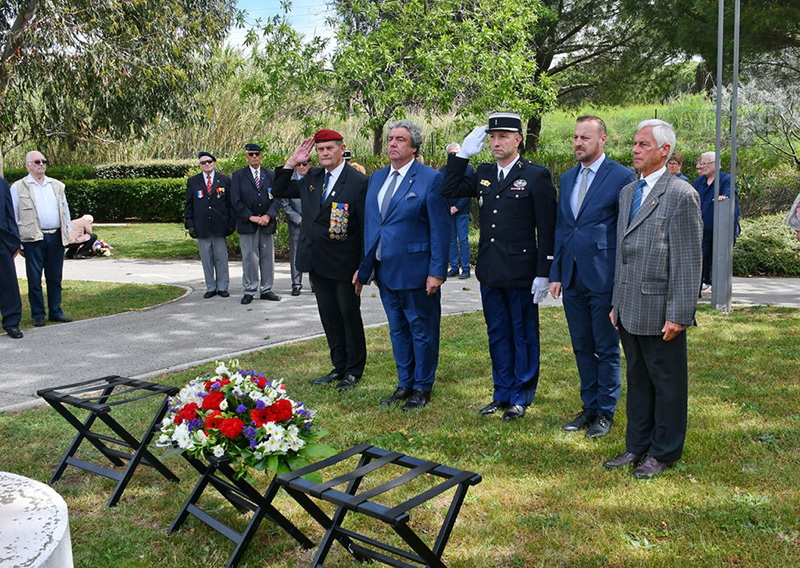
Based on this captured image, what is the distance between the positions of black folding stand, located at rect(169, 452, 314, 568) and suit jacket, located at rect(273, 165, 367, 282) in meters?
2.79

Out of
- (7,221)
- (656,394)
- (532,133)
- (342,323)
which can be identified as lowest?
(656,394)

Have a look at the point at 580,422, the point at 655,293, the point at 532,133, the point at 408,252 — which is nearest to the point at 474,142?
the point at 408,252

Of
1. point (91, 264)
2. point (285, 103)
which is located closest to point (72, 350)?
point (91, 264)

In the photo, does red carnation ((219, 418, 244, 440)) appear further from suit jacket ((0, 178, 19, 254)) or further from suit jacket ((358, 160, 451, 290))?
suit jacket ((0, 178, 19, 254))

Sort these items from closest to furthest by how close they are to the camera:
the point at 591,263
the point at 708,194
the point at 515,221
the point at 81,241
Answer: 1. the point at 591,263
2. the point at 515,221
3. the point at 708,194
4. the point at 81,241

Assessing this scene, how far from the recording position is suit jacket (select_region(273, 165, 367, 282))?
6754 millimetres

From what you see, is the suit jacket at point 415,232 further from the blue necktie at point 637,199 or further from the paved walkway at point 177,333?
the paved walkway at point 177,333

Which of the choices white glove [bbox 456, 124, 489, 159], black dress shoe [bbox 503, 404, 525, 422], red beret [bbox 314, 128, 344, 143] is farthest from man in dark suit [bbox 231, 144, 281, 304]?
white glove [bbox 456, 124, 489, 159]

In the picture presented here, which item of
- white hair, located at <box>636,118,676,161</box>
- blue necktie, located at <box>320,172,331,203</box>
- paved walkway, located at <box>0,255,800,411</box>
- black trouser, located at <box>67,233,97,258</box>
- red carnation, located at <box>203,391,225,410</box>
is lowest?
paved walkway, located at <box>0,255,800,411</box>

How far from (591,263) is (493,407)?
4.70ft

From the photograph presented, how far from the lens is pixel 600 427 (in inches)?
213

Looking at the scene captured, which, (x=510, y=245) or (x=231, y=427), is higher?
(x=510, y=245)

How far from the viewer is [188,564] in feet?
12.5

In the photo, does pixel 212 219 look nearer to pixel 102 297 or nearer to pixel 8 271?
pixel 102 297
